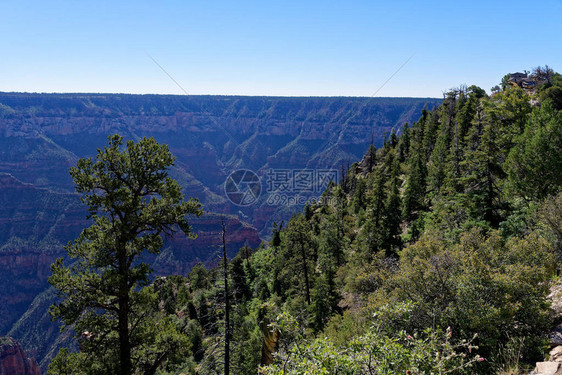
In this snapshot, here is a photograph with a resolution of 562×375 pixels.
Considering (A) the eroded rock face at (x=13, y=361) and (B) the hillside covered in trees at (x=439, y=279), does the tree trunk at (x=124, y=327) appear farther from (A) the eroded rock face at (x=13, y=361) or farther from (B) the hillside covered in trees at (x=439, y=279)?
(A) the eroded rock face at (x=13, y=361)

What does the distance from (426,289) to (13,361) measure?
7114cm

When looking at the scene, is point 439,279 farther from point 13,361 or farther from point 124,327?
point 13,361

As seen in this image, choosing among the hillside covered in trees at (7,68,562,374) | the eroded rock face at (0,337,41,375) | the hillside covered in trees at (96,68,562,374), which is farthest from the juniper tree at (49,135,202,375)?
the eroded rock face at (0,337,41,375)

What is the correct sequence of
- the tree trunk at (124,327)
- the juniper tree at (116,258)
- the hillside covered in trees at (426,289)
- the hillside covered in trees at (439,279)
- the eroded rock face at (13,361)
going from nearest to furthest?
the hillside covered in trees at (439,279)
the hillside covered in trees at (426,289)
the juniper tree at (116,258)
the tree trunk at (124,327)
the eroded rock face at (13,361)

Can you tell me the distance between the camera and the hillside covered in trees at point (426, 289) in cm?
741

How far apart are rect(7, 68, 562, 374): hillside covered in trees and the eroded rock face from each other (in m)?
29.1

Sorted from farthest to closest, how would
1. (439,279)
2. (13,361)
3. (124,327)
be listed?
(13,361) → (124,327) → (439,279)

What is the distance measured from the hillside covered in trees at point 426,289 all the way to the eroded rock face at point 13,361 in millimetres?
29112

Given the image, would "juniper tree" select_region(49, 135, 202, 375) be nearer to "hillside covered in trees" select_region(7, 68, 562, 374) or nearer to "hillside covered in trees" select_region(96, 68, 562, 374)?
"hillside covered in trees" select_region(7, 68, 562, 374)

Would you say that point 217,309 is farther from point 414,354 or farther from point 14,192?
point 14,192

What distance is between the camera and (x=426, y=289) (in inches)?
439

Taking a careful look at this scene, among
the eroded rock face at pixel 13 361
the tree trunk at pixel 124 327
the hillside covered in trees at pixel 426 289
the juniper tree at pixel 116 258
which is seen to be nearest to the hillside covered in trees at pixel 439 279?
the hillside covered in trees at pixel 426 289

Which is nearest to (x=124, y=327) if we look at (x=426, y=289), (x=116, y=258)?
(x=116, y=258)

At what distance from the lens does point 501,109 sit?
32750 mm
